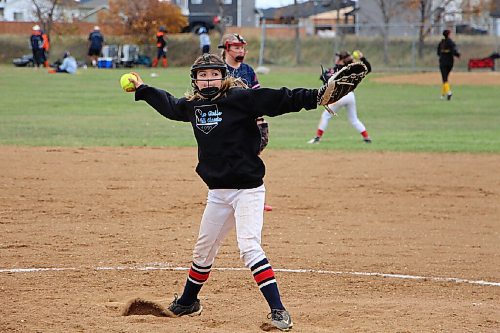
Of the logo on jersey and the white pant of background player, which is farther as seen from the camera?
the white pant of background player

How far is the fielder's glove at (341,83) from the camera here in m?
6.70

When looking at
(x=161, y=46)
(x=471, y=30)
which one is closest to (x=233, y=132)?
(x=161, y=46)

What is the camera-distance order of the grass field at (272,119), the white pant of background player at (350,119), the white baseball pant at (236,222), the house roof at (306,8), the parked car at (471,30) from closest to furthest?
1. the white baseball pant at (236,222)
2. the white pant of background player at (350,119)
3. the grass field at (272,119)
4. the parked car at (471,30)
5. the house roof at (306,8)

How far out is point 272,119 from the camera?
87.7 feet

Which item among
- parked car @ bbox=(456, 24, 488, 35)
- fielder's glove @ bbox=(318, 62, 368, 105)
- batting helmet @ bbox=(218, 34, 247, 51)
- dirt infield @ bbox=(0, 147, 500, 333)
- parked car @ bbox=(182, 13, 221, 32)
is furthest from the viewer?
parked car @ bbox=(182, 13, 221, 32)

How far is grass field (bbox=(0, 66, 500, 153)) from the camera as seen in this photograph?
20172mm

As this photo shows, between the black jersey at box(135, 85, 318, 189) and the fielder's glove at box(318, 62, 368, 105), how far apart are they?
8 centimetres

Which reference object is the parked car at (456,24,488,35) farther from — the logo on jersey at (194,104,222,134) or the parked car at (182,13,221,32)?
the logo on jersey at (194,104,222,134)

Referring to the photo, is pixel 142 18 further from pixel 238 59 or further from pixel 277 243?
pixel 277 243

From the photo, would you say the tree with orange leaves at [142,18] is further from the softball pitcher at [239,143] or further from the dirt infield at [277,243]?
the softball pitcher at [239,143]

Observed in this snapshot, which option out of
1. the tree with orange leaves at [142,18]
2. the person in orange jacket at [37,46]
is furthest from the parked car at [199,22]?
the person in orange jacket at [37,46]

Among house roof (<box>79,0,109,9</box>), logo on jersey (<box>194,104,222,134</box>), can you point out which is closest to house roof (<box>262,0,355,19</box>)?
house roof (<box>79,0,109,9</box>)

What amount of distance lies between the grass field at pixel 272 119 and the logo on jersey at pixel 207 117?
1223 cm

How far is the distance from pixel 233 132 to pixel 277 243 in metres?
3.75
